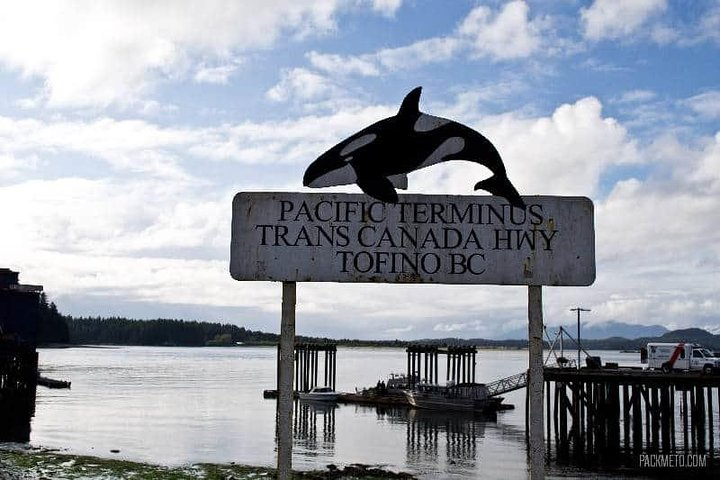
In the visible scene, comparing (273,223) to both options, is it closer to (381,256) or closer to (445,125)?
(381,256)

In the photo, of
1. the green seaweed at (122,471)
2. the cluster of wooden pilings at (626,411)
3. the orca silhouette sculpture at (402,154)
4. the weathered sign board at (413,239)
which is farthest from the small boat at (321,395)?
the orca silhouette sculpture at (402,154)

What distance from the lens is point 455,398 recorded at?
50438 mm

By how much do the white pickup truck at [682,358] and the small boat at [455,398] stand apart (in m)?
11.8

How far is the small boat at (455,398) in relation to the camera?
163 ft

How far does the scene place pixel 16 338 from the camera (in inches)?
2240

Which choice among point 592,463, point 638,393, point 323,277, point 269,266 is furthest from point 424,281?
point 638,393

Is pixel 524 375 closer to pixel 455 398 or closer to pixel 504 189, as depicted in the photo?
pixel 455 398

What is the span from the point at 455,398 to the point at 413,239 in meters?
44.1

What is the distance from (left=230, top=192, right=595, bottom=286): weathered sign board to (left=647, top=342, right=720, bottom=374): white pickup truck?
35.8 metres

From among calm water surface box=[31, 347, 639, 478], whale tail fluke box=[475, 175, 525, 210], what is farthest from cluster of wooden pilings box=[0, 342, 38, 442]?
whale tail fluke box=[475, 175, 525, 210]

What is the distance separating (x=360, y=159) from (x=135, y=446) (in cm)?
2947

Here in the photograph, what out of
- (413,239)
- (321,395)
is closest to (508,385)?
(321,395)

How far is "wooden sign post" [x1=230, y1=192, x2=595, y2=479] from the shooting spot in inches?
318

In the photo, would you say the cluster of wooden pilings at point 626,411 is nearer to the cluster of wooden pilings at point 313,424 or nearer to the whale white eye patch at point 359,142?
the cluster of wooden pilings at point 313,424
